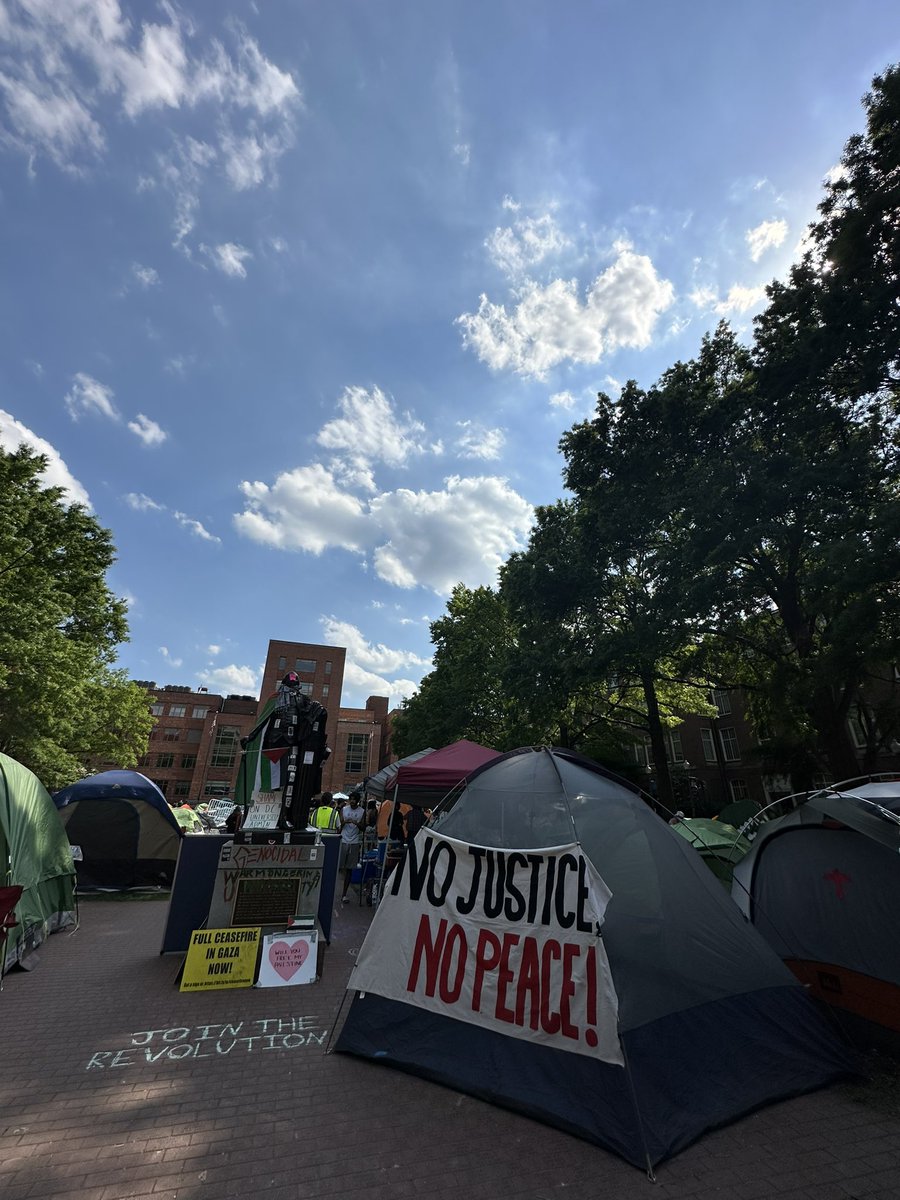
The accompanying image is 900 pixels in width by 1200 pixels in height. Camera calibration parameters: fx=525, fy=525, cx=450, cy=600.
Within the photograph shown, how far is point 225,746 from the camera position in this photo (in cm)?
6184

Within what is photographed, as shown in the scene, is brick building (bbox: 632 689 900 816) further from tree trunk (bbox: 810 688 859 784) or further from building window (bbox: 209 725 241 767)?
building window (bbox: 209 725 241 767)

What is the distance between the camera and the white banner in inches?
160

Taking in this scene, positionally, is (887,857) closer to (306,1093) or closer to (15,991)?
(306,1093)

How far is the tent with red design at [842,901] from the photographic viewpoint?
489 centimetres

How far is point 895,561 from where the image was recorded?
35.1 ft

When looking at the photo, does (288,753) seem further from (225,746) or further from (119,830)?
(225,746)

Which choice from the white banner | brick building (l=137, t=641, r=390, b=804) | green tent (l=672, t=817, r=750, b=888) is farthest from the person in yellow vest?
brick building (l=137, t=641, r=390, b=804)

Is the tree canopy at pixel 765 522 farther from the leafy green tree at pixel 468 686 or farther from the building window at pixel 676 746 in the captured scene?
the building window at pixel 676 746

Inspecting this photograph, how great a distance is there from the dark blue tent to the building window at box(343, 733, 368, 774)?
1966 inches

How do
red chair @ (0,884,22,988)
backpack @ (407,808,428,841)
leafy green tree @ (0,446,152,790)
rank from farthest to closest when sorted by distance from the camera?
1. leafy green tree @ (0,446,152,790)
2. backpack @ (407,808,428,841)
3. red chair @ (0,884,22,988)

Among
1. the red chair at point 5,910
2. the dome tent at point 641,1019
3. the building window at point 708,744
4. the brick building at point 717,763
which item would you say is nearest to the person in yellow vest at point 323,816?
the red chair at point 5,910

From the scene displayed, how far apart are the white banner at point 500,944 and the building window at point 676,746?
128 feet

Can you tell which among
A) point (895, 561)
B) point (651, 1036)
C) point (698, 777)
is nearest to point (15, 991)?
point (651, 1036)

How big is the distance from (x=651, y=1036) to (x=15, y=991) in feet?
23.7
